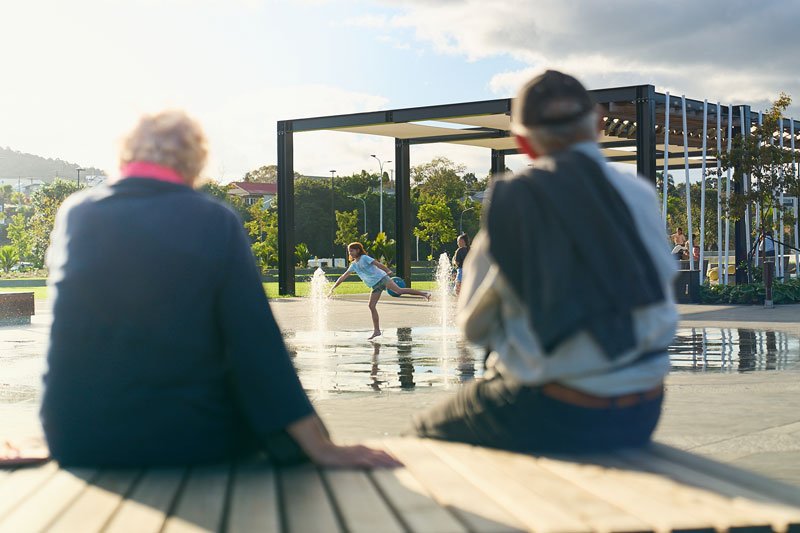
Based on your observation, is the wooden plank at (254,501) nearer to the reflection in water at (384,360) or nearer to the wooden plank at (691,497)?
the wooden plank at (691,497)

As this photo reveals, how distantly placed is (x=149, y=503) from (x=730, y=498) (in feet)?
4.65

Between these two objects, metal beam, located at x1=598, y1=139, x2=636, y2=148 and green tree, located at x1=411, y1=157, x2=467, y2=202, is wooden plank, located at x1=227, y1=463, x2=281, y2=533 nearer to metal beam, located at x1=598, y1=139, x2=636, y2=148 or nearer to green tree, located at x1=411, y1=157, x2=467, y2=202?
metal beam, located at x1=598, y1=139, x2=636, y2=148

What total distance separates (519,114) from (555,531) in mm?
1281

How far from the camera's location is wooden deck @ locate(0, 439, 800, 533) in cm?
239

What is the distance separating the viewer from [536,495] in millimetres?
2594

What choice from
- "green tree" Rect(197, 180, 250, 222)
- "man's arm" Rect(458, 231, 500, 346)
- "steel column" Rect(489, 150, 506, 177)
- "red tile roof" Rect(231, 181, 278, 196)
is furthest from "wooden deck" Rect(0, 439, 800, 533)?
"red tile roof" Rect(231, 181, 278, 196)

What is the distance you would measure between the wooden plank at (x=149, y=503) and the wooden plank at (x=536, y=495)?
78cm

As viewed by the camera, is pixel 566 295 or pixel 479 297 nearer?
pixel 566 295

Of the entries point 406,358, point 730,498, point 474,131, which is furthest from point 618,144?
point 730,498

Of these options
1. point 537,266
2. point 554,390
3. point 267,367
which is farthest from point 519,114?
point 267,367

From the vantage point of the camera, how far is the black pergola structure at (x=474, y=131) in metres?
25.0

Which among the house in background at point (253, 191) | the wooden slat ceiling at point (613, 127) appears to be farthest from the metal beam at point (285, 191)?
the house in background at point (253, 191)

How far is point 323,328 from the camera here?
58.5ft

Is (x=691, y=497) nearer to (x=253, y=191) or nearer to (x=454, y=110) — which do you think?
(x=454, y=110)
